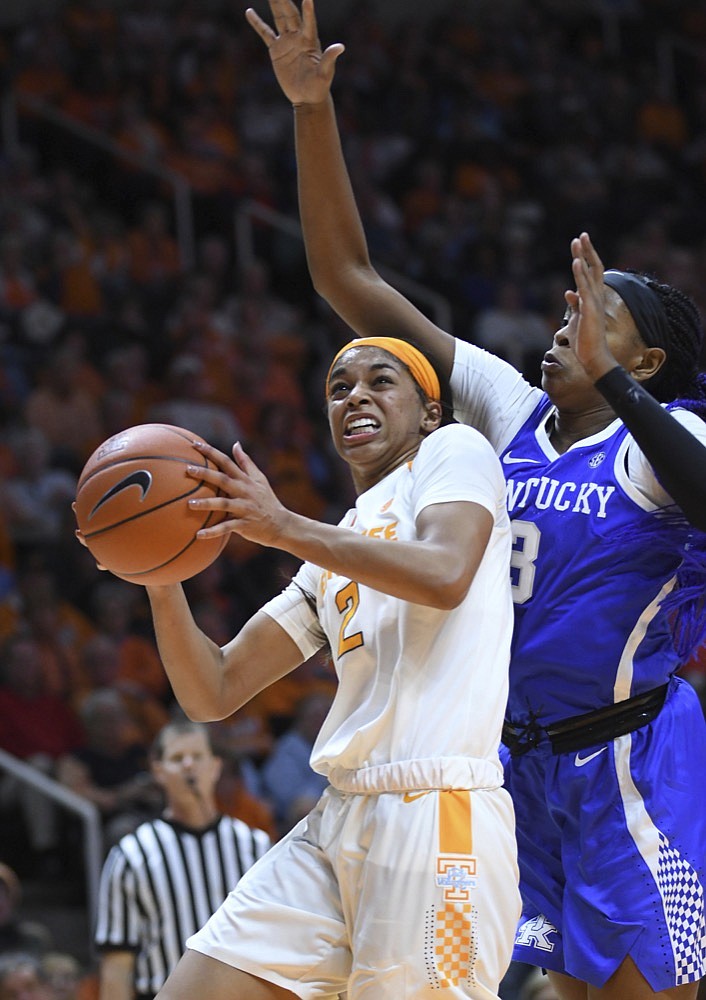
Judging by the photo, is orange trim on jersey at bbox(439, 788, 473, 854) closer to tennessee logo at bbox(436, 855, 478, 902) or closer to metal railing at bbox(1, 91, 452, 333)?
tennessee logo at bbox(436, 855, 478, 902)

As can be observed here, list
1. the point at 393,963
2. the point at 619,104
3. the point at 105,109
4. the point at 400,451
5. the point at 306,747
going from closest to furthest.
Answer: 1. the point at 393,963
2. the point at 400,451
3. the point at 306,747
4. the point at 105,109
5. the point at 619,104

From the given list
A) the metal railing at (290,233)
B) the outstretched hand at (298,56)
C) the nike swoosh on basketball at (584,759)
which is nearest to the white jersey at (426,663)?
the nike swoosh on basketball at (584,759)

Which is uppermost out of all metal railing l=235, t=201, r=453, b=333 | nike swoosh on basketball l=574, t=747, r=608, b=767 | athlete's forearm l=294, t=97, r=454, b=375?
metal railing l=235, t=201, r=453, b=333

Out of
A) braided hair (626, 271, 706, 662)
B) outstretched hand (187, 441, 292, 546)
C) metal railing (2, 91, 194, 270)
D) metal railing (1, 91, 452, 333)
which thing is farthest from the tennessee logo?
metal railing (2, 91, 194, 270)

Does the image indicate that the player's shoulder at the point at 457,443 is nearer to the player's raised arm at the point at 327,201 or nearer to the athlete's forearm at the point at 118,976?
the player's raised arm at the point at 327,201

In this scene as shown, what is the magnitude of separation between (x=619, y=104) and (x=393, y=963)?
468 inches

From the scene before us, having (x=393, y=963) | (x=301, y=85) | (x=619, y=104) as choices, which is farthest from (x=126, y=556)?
(x=619, y=104)

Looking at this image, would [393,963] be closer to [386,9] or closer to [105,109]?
[105,109]

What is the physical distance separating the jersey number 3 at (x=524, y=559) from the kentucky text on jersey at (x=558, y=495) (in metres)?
0.06

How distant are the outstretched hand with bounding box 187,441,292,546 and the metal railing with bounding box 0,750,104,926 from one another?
4116mm

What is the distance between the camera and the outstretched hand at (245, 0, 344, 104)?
3758 mm

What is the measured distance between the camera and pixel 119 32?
38.0ft

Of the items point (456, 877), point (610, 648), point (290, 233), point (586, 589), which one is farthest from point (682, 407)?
point (290, 233)

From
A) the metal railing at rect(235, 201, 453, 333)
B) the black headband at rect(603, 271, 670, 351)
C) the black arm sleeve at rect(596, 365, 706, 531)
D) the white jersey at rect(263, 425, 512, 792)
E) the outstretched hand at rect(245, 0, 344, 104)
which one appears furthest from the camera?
the metal railing at rect(235, 201, 453, 333)
